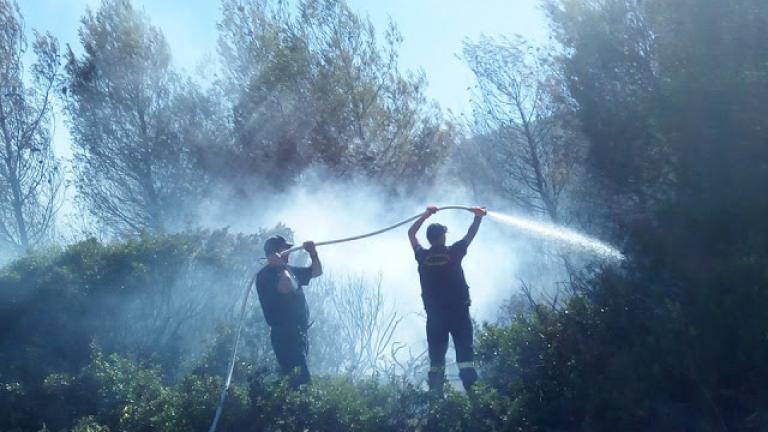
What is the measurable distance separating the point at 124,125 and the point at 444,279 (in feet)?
43.8

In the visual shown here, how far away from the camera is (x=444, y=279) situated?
7.59 meters

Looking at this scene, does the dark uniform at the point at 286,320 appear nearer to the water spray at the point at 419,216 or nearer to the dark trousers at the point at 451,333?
the water spray at the point at 419,216

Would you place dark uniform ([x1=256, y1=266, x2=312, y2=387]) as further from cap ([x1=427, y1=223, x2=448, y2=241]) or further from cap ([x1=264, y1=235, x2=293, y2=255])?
cap ([x1=427, y1=223, x2=448, y2=241])

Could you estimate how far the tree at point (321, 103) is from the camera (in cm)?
1816

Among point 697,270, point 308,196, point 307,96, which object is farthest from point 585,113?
point 307,96

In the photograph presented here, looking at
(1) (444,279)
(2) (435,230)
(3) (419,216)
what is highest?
(3) (419,216)

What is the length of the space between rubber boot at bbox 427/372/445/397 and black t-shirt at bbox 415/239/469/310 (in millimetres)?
779

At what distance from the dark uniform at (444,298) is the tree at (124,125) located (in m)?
12.0

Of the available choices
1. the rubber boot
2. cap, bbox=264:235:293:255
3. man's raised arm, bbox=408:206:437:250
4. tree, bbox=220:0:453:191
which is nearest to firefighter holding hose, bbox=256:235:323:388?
cap, bbox=264:235:293:255

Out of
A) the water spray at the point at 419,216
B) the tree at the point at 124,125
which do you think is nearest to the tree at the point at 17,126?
the tree at the point at 124,125

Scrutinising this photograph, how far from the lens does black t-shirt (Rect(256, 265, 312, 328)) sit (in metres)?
7.94

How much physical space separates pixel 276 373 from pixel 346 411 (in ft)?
4.98

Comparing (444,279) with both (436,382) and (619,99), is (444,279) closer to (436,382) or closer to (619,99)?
(436,382)

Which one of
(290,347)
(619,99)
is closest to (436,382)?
(290,347)
